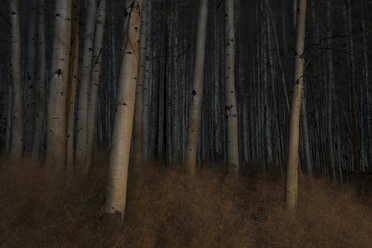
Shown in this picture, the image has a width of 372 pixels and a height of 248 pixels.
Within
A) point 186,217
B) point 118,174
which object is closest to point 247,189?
point 186,217

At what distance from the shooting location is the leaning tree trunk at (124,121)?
141 inches

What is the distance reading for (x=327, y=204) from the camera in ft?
19.4

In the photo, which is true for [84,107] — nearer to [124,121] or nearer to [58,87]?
[58,87]

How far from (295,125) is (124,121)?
3327 mm

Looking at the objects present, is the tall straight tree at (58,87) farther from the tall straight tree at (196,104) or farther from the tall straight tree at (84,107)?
the tall straight tree at (196,104)

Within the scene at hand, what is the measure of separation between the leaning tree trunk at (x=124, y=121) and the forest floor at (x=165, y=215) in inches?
12.7

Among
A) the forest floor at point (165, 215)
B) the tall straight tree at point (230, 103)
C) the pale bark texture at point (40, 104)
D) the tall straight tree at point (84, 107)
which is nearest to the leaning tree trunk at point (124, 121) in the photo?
the forest floor at point (165, 215)

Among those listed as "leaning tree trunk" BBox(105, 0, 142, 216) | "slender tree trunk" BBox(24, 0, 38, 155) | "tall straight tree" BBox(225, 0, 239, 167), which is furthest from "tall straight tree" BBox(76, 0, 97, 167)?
"tall straight tree" BBox(225, 0, 239, 167)

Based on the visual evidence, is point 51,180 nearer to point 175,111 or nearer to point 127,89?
point 127,89

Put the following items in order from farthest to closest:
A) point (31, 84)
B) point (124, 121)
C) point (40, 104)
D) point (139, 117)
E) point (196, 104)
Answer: point (31, 84) < point (40, 104) < point (139, 117) < point (196, 104) < point (124, 121)

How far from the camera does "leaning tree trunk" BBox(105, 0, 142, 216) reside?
358 centimetres

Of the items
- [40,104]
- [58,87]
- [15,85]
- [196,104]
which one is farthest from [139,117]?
[15,85]

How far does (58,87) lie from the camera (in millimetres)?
4887

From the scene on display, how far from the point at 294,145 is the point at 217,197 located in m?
1.78
